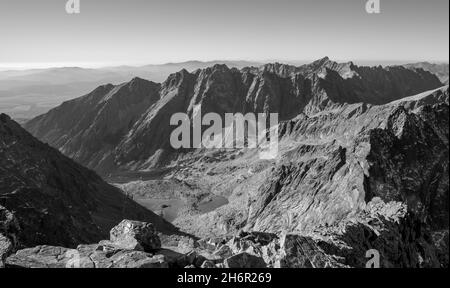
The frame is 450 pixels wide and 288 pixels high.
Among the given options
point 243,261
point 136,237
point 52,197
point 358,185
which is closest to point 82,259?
point 136,237

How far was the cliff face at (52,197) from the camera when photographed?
104375mm

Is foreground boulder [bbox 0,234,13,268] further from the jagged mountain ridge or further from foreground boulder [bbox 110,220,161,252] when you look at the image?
the jagged mountain ridge

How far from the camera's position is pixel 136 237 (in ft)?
135

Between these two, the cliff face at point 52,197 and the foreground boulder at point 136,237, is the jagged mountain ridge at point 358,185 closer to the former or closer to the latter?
the cliff face at point 52,197

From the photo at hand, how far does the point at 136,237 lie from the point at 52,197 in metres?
97.7

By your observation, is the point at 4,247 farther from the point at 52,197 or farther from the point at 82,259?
the point at 52,197

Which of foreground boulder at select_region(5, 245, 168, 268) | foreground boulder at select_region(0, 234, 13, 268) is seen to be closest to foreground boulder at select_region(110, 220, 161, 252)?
foreground boulder at select_region(5, 245, 168, 268)

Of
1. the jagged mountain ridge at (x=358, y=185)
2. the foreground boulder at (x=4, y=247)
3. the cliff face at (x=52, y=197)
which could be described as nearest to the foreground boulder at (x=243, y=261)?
the foreground boulder at (x=4, y=247)

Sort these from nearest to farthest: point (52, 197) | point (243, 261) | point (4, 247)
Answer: point (4, 247) < point (243, 261) < point (52, 197)

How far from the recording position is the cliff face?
342 feet

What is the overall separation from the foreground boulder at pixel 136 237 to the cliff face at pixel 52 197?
49661 mm
